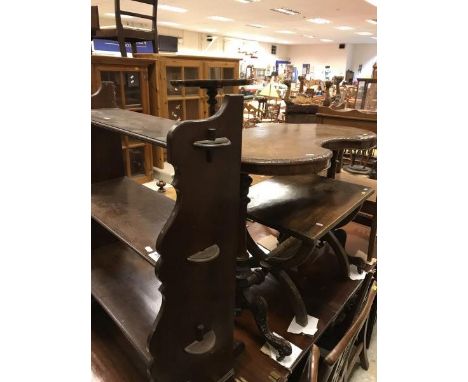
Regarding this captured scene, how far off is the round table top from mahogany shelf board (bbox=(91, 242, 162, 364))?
57cm

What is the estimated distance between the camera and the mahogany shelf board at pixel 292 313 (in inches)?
43.4

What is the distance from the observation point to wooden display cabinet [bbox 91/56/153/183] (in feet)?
6.75

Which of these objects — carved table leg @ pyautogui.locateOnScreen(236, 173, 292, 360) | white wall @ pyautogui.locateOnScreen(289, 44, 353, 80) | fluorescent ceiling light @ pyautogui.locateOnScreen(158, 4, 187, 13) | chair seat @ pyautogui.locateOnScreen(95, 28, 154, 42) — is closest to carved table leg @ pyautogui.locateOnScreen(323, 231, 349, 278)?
carved table leg @ pyautogui.locateOnScreen(236, 173, 292, 360)

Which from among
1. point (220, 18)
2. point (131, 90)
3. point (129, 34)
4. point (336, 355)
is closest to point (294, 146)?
point (336, 355)

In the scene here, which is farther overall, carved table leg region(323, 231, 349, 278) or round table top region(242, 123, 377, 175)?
carved table leg region(323, 231, 349, 278)

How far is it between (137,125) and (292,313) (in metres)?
0.99

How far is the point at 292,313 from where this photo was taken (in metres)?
1.36

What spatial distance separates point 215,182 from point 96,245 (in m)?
0.91

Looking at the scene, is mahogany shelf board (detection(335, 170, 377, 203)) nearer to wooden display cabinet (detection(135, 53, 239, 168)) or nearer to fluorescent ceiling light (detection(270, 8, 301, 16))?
wooden display cabinet (detection(135, 53, 239, 168))
